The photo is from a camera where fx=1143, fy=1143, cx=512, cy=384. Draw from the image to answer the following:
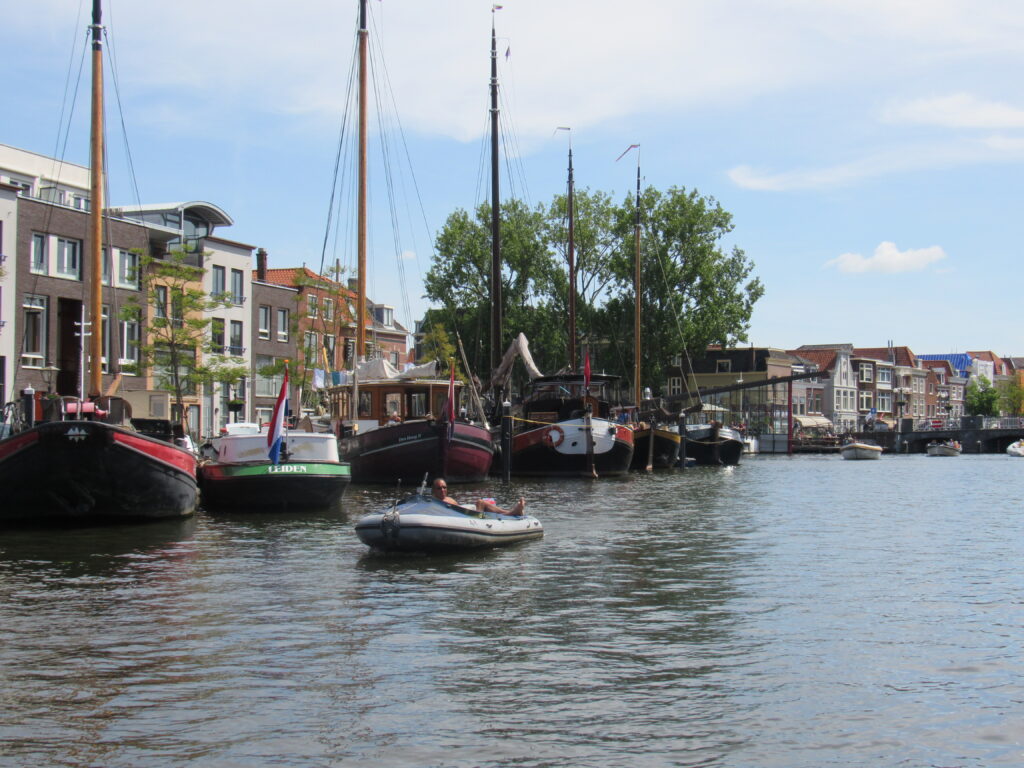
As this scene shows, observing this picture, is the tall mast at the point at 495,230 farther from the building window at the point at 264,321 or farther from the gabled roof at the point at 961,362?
the gabled roof at the point at 961,362

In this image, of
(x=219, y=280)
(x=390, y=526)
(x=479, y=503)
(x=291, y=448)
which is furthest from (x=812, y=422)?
(x=390, y=526)

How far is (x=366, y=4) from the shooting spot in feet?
141

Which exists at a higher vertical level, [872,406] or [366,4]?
[366,4]

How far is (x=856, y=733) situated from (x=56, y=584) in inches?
507

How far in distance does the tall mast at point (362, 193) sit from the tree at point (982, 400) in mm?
132242

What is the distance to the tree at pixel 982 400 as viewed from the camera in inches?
6171

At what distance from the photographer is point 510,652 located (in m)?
13.5

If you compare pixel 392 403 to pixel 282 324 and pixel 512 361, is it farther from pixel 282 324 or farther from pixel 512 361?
pixel 282 324

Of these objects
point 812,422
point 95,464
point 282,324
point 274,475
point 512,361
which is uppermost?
point 282,324

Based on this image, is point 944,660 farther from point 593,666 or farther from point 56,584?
point 56,584

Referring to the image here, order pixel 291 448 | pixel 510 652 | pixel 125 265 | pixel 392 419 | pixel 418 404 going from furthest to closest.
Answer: pixel 125 265 < pixel 418 404 < pixel 392 419 < pixel 291 448 < pixel 510 652

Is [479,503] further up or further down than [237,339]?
further down

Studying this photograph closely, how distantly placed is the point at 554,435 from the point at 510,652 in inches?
1318

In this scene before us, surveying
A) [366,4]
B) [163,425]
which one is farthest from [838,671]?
[366,4]
